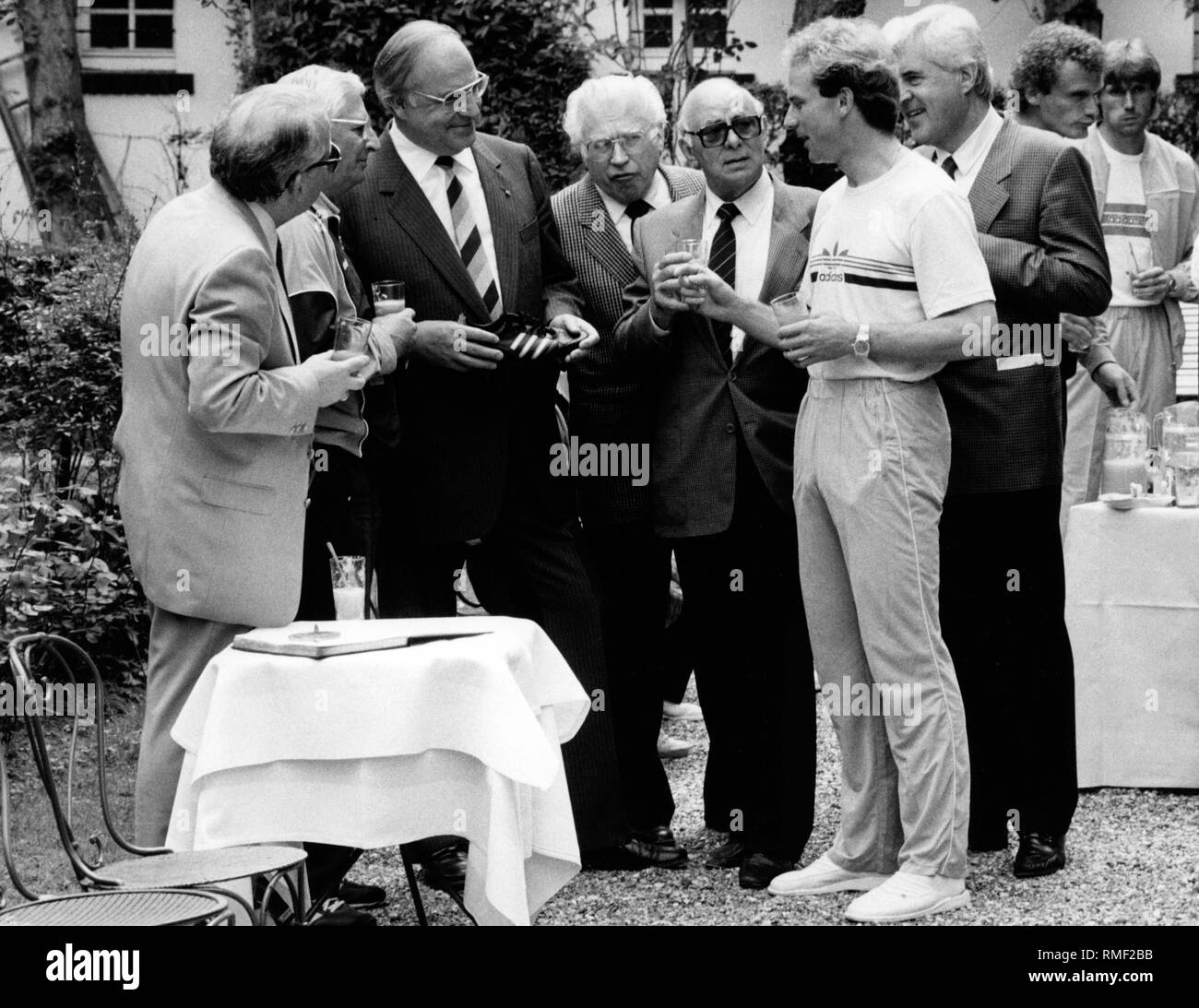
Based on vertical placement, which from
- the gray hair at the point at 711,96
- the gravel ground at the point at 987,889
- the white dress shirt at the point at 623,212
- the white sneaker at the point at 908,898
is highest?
the gray hair at the point at 711,96

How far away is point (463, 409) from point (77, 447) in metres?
2.89

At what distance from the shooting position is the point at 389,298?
187 inches

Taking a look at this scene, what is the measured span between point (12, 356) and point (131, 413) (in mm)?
3456

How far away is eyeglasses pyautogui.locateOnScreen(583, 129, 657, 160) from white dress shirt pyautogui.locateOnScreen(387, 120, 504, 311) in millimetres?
435

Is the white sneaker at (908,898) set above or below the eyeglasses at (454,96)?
below

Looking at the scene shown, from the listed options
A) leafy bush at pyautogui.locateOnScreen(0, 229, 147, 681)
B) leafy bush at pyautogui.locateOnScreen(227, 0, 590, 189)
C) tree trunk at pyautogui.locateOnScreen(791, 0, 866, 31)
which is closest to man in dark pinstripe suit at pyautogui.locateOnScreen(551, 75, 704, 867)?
leafy bush at pyautogui.locateOnScreen(0, 229, 147, 681)

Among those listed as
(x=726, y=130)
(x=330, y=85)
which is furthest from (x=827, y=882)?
(x=330, y=85)

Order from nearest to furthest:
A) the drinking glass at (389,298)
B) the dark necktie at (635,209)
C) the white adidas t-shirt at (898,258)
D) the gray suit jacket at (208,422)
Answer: the gray suit jacket at (208,422)
the white adidas t-shirt at (898,258)
the drinking glass at (389,298)
the dark necktie at (635,209)

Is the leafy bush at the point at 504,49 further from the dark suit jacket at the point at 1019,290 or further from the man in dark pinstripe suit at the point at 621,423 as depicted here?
the dark suit jacket at the point at 1019,290

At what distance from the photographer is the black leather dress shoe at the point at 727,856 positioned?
5.28 metres

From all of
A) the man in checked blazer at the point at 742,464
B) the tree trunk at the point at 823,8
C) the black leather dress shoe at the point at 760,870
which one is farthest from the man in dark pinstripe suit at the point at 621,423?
the tree trunk at the point at 823,8

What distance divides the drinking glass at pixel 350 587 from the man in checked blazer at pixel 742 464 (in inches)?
47.9
